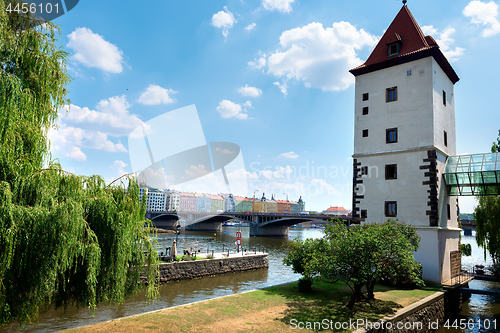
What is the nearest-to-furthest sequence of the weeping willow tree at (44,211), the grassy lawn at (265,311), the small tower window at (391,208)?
the weeping willow tree at (44,211) → the grassy lawn at (265,311) → the small tower window at (391,208)

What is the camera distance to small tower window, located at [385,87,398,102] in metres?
28.7

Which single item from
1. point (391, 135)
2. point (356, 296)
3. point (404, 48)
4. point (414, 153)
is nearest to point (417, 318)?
point (356, 296)

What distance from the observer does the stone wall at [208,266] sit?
98.3ft

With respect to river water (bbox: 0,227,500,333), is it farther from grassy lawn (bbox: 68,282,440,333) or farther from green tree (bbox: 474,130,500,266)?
green tree (bbox: 474,130,500,266)

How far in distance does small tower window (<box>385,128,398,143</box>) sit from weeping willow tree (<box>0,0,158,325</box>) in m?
23.2

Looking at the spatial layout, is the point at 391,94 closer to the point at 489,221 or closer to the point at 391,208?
the point at 391,208

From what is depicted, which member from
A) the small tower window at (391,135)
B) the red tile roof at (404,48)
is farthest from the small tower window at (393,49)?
the small tower window at (391,135)

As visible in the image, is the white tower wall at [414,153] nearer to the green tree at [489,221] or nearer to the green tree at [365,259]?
the green tree at [489,221]

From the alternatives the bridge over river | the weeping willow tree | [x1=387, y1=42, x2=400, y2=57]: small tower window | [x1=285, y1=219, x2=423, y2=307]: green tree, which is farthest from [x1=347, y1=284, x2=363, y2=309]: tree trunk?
the bridge over river

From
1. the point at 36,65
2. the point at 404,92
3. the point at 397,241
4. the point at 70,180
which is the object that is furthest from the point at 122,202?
the point at 404,92

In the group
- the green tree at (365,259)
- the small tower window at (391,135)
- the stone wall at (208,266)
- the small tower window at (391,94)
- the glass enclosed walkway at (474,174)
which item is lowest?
the stone wall at (208,266)

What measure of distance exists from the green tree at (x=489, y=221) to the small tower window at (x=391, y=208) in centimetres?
990

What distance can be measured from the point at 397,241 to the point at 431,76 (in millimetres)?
16009

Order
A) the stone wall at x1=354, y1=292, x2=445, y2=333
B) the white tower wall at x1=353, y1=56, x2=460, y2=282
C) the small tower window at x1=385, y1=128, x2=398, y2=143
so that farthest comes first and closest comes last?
the small tower window at x1=385, y1=128, x2=398, y2=143
the white tower wall at x1=353, y1=56, x2=460, y2=282
the stone wall at x1=354, y1=292, x2=445, y2=333
